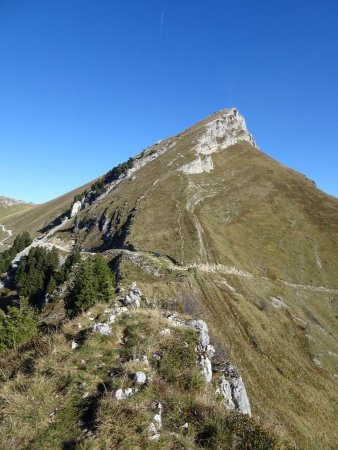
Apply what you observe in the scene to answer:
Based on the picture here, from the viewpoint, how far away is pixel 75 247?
111 m

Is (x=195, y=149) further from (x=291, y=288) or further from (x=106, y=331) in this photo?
(x=106, y=331)

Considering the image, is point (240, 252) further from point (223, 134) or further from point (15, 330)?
point (223, 134)

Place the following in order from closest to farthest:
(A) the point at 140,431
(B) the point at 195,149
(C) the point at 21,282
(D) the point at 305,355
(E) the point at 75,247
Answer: (A) the point at 140,431, (D) the point at 305,355, (C) the point at 21,282, (E) the point at 75,247, (B) the point at 195,149

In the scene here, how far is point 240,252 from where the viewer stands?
89938mm

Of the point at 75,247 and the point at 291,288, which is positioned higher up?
the point at 291,288

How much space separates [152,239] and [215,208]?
3515cm

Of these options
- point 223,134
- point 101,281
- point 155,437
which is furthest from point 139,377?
point 223,134

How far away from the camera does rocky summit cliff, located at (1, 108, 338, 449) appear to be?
43500 millimetres

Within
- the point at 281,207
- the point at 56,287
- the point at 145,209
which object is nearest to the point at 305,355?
the point at 56,287

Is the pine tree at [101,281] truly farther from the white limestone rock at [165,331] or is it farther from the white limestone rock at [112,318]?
the white limestone rock at [165,331]

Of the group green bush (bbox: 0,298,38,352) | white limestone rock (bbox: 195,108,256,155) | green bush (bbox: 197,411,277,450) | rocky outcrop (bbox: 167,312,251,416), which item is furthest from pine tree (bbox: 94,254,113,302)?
white limestone rock (bbox: 195,108,256,155)

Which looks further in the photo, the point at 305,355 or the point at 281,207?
the point at 281,207

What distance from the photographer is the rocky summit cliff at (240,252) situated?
4350cm

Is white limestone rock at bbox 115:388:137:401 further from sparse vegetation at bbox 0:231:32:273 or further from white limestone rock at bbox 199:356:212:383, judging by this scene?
→ sparse vegetation at bbox 0:231:32:273
